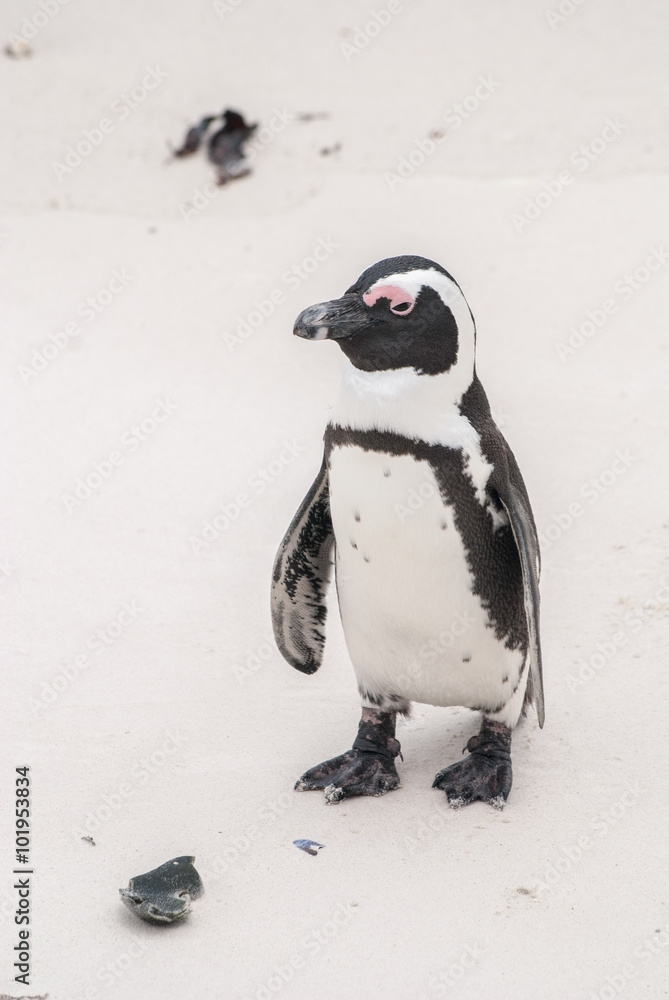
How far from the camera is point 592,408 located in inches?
212

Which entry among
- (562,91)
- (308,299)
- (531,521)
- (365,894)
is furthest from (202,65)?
(365,894)

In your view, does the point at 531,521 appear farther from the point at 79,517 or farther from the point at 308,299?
the point at 308,299

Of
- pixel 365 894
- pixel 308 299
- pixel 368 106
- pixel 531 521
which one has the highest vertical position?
pixel 368 106

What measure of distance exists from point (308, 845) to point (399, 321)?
1.26m

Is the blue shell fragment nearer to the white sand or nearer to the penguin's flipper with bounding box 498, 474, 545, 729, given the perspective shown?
the white sand

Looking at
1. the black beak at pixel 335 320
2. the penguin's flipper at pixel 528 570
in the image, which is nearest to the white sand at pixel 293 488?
the penguin's flipper at pixel 528 570

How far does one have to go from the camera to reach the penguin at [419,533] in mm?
2670

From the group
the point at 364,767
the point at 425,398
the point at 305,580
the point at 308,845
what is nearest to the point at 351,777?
the point at 364,767

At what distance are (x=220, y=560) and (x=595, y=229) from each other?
141 inches

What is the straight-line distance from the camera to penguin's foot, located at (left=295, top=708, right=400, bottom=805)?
302 cm

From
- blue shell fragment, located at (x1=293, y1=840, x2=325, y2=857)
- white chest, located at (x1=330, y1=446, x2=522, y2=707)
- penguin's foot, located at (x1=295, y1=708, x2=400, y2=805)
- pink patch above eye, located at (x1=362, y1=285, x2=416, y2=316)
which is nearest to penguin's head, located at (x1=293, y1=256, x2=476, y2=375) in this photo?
pink patch above eye, located at (x1=362, y1=285, x2=416, y2=316)

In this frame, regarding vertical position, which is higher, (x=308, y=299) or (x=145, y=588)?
(x=308, y=299)

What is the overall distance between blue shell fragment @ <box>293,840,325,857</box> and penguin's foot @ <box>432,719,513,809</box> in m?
0.37

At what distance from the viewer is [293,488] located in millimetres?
4906
